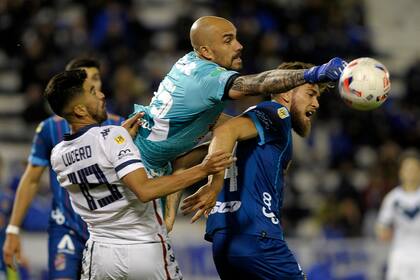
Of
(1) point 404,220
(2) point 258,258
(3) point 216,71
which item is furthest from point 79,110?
(1) point 404,220

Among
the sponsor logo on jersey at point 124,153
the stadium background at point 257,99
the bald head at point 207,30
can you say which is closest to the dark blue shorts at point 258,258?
the sponsor logo on jersey at point 124,153

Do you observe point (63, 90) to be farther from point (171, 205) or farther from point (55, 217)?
point (55, 217)

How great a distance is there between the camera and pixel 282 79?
5766 millimetres

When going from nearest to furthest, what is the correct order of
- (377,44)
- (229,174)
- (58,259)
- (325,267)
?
(229,174)
(58,259)
(325,267)
(377,44)

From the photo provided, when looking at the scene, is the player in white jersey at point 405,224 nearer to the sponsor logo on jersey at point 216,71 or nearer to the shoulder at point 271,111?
the shoulder at point 271,111

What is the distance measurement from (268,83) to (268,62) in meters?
10.2

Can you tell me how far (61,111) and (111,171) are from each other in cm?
53

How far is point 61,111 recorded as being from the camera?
6004mm

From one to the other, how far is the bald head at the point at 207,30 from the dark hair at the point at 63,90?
2.92ft

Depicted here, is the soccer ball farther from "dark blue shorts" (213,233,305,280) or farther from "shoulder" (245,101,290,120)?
"dark blue shorts" (213,233,305,280)

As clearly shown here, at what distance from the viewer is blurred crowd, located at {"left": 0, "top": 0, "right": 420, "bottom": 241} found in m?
14.5

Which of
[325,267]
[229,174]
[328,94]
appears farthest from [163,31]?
[229,174]

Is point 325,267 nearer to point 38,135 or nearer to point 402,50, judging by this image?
point 38,135

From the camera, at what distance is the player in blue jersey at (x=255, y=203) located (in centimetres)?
604
